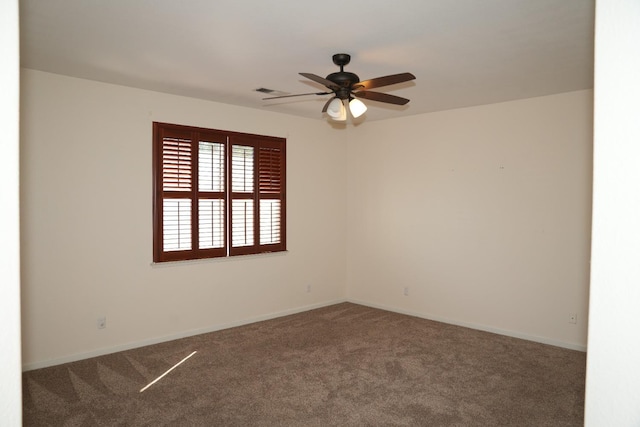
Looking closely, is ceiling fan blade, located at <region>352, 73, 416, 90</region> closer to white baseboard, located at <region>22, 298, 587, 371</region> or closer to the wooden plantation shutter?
the wooden plantation shutter

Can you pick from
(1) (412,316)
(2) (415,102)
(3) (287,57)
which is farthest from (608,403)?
(1) (412,316)

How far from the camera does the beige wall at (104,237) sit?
3881 mm

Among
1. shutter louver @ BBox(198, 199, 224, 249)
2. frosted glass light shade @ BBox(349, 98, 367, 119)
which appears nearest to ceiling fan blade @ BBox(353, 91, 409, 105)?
frosted glass light shade @ BBox(349, 98, 367, 119)

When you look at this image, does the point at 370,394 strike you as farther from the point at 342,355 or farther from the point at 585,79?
the point at 585,79

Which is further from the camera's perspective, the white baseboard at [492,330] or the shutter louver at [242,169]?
the shutter louver at [242,169]

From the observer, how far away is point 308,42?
3148mm

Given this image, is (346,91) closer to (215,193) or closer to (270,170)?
(215,193)

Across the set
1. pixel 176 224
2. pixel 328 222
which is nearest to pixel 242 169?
pixel 176 224

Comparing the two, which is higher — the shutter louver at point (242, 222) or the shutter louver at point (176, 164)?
the shutter louver at point (176, 164)

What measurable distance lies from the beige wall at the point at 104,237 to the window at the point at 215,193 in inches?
4.7

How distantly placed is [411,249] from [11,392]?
5.22 m

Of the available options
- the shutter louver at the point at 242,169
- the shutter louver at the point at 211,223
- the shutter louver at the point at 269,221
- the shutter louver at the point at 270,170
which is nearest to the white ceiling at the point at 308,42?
the shutter louver at the point at 242,169

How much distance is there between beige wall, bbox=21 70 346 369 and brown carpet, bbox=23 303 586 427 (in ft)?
0.94

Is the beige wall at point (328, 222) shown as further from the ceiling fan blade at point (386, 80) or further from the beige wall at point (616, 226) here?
the beige wall at point (616, 226)
